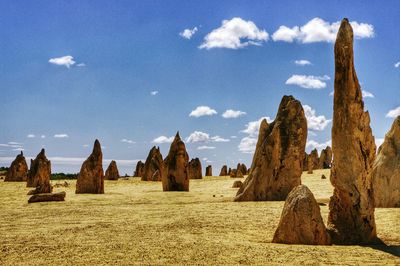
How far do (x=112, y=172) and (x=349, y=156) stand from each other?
40.4 m

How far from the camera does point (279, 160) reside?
20031mm

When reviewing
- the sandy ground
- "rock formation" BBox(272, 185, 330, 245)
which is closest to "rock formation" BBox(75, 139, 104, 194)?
the sandy ground

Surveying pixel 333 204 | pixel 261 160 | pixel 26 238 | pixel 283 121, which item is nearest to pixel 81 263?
pixel 26 238

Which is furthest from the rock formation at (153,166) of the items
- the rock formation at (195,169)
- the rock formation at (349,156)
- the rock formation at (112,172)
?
the rock formation at (349,156)

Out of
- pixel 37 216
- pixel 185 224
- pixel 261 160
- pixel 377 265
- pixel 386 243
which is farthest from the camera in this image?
pixel 261 160

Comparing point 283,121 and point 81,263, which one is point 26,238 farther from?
point 283,121

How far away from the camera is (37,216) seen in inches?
610

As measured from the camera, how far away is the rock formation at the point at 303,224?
9.95 meters

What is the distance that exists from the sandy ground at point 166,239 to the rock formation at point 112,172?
1250 inches

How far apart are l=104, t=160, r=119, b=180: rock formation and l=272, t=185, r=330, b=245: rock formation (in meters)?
40.0

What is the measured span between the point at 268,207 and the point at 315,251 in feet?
25.9

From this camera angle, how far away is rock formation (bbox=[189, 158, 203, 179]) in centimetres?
4800

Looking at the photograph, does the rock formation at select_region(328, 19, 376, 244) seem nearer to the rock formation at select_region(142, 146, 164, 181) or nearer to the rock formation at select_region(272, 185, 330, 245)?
the rock formation at select_region(272, 185, 330, 245)

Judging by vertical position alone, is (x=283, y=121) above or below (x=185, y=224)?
above
